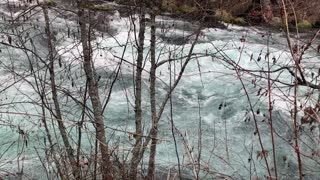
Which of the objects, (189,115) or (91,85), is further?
(189,115)

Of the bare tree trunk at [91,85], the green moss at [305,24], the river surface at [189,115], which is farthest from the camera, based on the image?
the green moss at [305,24]

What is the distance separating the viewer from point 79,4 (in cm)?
328

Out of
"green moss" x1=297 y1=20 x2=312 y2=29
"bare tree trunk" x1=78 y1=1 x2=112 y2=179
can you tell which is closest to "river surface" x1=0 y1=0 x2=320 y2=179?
"bare tree trunk" x1=78 y1=1 x2=112 y2=179

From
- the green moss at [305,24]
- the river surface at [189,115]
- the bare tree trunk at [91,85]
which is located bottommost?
the river surface at [189,115]

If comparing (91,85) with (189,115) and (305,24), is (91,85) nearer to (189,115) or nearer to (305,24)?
(189,115)

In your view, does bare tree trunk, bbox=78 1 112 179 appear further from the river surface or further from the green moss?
the green moss

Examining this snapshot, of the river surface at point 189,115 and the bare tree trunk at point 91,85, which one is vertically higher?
the bare tree trunk at point 91,85

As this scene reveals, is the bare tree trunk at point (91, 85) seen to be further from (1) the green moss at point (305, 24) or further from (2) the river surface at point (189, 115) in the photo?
(1) the green moss at point (305, 24)

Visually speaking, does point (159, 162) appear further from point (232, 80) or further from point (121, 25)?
point (121, 25)

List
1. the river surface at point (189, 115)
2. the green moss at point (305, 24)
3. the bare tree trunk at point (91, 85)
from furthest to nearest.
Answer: the green moss at point (305, 24) → the river surface at point (189, 115) → the bare tree trunk at point (91, 85)

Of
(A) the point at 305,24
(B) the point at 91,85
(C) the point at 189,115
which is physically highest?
(B) the point at 91,85

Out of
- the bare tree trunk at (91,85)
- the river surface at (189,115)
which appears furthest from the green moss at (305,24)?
the bare tree trunk at (91,85)

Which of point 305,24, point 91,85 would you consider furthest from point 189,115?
point 305,24

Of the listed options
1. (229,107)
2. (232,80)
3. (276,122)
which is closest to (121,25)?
(232,80)
